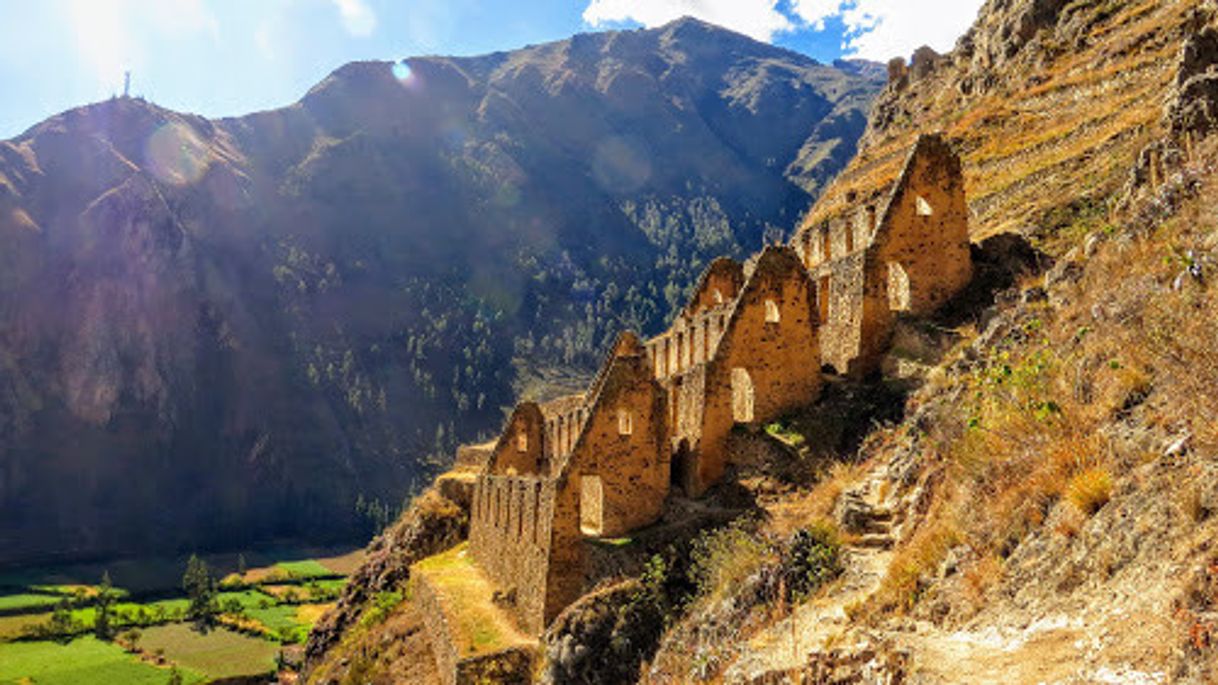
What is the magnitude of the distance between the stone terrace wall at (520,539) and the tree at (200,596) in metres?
65.8

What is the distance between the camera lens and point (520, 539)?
22.2m

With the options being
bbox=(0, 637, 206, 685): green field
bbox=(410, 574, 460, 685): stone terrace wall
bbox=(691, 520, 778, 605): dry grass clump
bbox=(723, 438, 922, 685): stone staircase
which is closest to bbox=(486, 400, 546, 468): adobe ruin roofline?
bbox=(410, 574, 460, 685): stone terrace wall

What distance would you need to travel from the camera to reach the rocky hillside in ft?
21.5

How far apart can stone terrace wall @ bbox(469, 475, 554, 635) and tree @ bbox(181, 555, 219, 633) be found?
216 ft

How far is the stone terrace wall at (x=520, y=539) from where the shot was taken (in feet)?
65.3

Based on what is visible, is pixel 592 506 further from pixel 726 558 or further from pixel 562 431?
pixel 562 431

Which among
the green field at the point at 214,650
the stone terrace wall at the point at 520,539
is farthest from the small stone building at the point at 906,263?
the green field at the point at 214,650

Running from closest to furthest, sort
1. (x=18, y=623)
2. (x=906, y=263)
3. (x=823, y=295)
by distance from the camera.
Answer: (x=906, y=263) < (x=823, y=295) < (x=18, y=623)

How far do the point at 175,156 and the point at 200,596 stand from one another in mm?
133650

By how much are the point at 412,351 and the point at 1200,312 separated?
167549 millimetres

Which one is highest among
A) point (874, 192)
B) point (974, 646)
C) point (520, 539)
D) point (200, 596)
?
point (874, 192)

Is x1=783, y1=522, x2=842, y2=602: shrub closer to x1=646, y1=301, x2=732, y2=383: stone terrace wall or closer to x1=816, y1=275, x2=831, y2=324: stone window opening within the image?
x1=646, y1=301, x2=732, y2=383: stone terrace wall

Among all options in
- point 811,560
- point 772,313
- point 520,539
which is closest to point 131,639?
point 520,539

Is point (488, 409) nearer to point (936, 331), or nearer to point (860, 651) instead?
point (936, 331)
